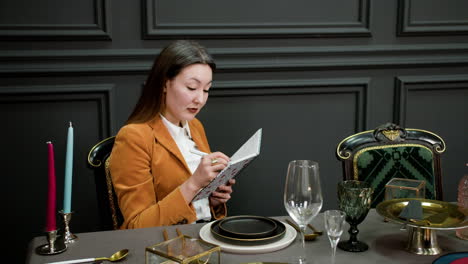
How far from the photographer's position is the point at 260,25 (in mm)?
2191

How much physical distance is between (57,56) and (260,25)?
860mm

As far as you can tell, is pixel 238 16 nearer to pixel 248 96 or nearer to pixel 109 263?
pixel 248 96

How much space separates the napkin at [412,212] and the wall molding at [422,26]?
4.53 feet

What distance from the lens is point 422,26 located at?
2.33m

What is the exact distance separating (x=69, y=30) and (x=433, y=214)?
1.52 metres

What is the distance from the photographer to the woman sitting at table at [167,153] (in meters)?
1.41

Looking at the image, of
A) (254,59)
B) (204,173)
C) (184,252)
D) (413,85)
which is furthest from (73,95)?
(413,85)

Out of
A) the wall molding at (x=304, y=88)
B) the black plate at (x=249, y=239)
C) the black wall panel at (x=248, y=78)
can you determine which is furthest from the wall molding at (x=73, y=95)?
the black plate at (x=249, y=239)

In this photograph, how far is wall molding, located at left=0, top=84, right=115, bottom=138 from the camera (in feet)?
6.54

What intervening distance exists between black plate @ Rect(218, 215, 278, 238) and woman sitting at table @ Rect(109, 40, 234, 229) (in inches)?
7.6

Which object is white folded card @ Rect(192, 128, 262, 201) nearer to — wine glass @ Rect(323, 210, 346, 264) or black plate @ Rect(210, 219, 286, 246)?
black plate @ Rect(210, 219, 286, 246)

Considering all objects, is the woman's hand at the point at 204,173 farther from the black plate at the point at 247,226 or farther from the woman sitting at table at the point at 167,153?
the black plate at the point at 247,226

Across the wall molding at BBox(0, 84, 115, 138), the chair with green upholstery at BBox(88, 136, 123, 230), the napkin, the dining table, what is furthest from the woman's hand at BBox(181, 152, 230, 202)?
the wall molding at BBox(0, 84, 115, 138)

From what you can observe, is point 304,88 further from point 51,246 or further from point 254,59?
Answer: point 51,246
